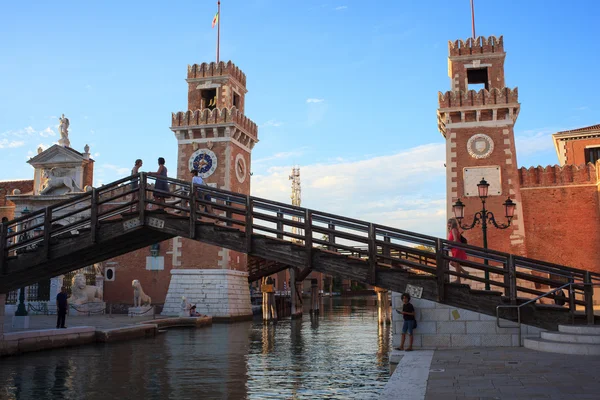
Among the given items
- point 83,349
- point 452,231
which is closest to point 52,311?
point 83,349

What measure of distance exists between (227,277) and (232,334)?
9.66 metres

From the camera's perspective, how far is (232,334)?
23.4 meters

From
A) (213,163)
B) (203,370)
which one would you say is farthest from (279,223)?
(213,163)

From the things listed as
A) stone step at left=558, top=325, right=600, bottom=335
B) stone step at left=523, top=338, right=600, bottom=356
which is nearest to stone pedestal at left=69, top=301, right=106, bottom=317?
stone step at left=523, top=338, right=600, bottom=356

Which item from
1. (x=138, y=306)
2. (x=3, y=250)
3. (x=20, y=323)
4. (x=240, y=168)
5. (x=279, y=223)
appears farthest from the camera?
(x=240, y=168)

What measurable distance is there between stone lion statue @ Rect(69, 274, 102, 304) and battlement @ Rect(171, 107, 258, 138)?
418 inches

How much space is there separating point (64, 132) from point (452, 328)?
109ft

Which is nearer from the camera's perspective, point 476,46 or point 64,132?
point 476,46

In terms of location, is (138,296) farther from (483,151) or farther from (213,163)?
(483,151)

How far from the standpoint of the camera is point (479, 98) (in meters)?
30.9

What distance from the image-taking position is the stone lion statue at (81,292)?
3119cm

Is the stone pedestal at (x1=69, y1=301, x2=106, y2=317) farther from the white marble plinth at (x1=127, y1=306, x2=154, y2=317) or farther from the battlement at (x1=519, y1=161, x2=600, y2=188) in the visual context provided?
the battlement at (x1=519, y1=161, x2=600, y2=188)

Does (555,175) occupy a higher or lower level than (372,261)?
higher

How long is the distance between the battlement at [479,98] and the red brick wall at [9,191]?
3066 centimetres
